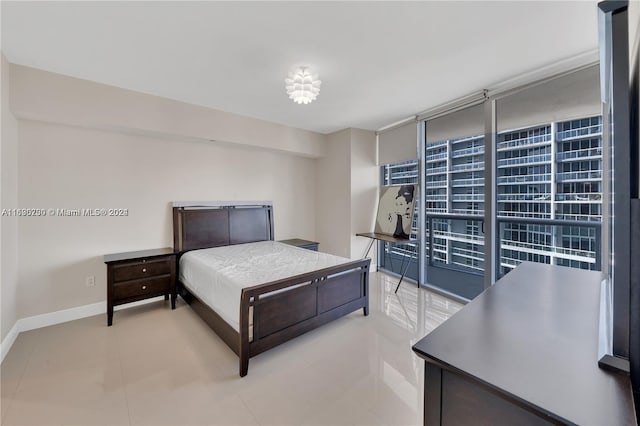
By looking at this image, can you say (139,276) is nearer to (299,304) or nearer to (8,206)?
(8,206)

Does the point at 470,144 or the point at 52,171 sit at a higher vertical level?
the point at 470,144

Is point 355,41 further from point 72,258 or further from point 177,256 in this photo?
point 72,258

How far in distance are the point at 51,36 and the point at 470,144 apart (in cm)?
433

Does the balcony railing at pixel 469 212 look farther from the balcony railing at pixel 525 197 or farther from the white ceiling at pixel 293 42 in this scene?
the white ceiling at pixel 293 42

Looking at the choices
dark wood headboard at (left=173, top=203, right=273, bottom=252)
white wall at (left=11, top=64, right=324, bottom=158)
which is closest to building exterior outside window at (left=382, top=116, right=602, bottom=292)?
dark wood headboard at (left=173, top=203, right=273, bottom=252)

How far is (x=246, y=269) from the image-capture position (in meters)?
2.68

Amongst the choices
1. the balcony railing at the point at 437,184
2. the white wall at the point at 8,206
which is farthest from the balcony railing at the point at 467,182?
the white wall at the point at 8,206

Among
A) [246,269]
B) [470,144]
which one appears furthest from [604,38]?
[470,144]

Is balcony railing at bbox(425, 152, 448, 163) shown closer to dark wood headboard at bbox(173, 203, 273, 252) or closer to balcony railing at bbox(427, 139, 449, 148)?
balcony railing at bbox(427, 139, 449, 148)

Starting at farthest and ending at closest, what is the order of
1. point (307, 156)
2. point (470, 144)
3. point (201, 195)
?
point (307, 156), point (201, 195), point (470, 144)

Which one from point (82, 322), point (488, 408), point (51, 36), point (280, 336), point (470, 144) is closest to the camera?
point (488, 408)

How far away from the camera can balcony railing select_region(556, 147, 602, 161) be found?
2.40 meters

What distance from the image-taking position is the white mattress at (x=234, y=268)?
225cm

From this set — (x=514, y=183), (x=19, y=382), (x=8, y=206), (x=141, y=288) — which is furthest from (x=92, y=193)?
(x=514, y=183)
